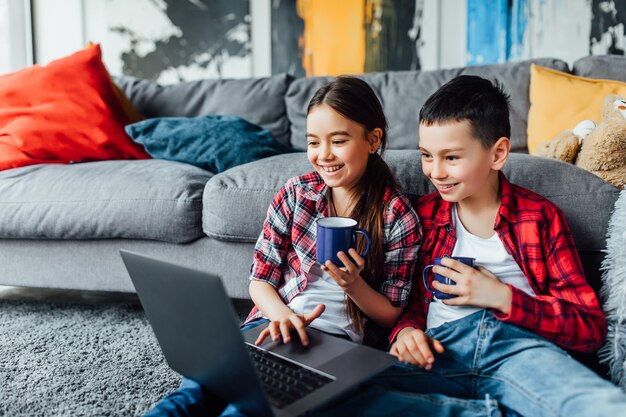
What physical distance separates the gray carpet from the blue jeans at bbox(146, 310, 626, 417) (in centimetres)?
42

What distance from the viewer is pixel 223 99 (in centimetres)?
264

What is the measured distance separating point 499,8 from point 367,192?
6.51 ft

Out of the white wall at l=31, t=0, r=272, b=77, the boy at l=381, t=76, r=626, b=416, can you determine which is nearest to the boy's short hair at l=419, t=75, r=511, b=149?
the boy at l=381, t=76, r=626, b=416

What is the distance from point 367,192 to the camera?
4.46 feet

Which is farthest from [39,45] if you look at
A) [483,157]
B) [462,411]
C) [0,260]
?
[462,411]

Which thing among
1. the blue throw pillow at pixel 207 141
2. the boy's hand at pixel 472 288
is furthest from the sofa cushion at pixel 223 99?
the boy's hand at pixel 472 288

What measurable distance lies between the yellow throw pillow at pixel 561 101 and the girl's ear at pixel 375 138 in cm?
97

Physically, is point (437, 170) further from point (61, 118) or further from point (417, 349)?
point (61, 118)

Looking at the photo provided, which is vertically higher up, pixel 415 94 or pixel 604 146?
pixel 415 94

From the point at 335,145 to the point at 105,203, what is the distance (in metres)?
0.96

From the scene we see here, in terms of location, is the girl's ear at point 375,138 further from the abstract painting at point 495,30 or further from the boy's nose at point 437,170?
the abstract painting at point 495,30

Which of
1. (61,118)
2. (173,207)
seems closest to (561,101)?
(173,207)

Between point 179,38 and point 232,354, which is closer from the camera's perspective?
point 232,354

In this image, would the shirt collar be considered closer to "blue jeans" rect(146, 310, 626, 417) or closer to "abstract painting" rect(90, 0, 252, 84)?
"blue jeans" rect(146, 310, 626, 417)
